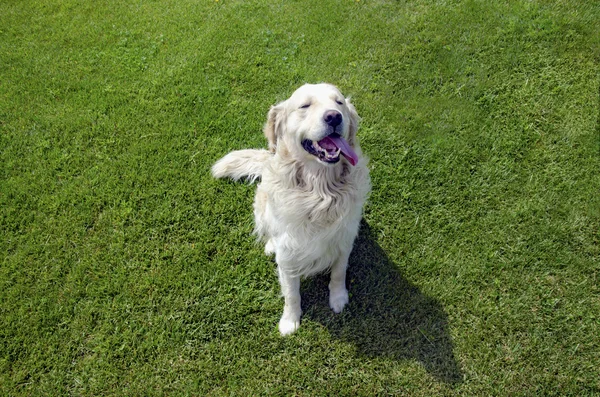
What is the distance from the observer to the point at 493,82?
497 cm

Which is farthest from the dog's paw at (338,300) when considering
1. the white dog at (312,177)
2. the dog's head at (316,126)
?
the dog's head at (316,126)

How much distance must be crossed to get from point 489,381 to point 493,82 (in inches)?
139

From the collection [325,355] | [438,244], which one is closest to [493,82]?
[438,244]

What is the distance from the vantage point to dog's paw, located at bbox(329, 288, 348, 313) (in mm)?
3465

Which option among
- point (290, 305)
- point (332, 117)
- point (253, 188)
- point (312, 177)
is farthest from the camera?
point (253, 188)

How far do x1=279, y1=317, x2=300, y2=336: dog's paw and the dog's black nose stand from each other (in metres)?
1.75

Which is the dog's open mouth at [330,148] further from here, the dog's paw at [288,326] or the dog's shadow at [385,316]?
the dog's paw at [288,326]

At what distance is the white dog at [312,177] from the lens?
2609mm

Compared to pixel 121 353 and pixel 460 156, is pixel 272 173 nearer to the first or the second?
pixel 121 353

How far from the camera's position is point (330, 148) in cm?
261

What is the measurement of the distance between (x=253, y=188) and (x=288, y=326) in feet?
4.78

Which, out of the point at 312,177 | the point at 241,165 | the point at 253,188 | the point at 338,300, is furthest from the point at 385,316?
the point at 241,165

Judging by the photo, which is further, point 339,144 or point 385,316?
point 385,316

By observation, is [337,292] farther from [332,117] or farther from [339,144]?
[332,117]
